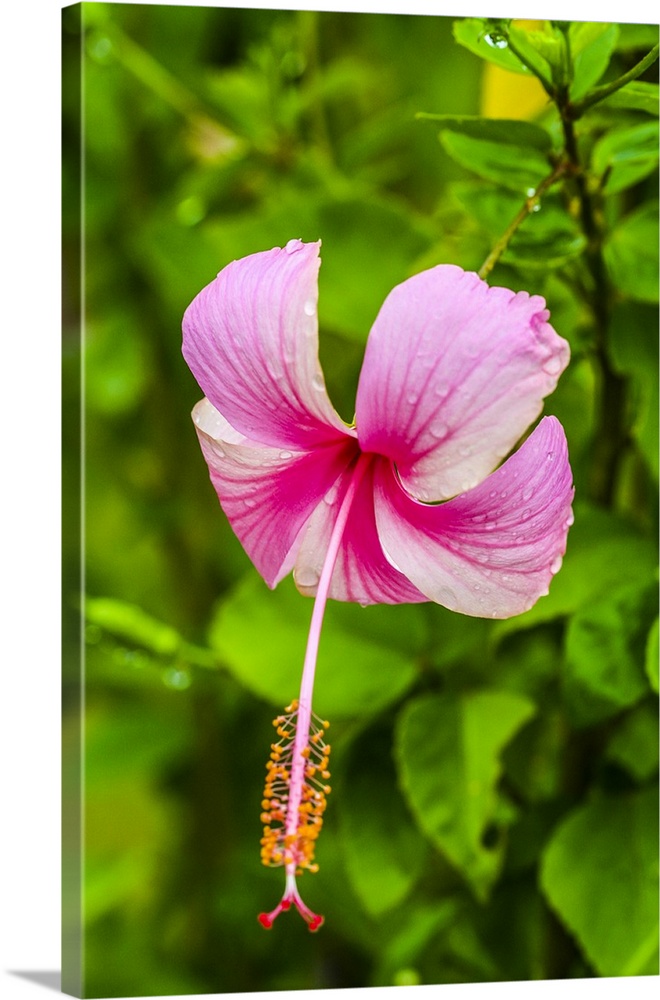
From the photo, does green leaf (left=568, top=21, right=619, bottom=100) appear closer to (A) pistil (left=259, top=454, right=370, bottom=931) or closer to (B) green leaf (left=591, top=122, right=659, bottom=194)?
(B) green leaf (left=591, top=122, right=659, bottom=194)

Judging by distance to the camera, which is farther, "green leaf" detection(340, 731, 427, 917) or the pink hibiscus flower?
"green leaf" detection(340, 731, 427, 917)

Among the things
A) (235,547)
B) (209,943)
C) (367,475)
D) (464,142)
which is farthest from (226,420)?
(209,943)

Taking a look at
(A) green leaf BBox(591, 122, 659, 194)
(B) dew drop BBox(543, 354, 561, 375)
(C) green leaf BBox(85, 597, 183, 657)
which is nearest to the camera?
(B) dew drop BBox(543, 354, 561, 375)

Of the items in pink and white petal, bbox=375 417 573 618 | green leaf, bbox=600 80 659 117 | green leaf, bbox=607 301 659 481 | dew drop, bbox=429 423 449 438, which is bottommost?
pink and white petal, bbox=375 417 573 618

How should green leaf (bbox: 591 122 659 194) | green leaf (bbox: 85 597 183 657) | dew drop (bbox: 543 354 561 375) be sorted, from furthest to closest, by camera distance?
1. green leaf (bbox: 85 597 183 657)
2. green leaf (bbox: 591 122 659 194)
3. dew drop (bbox: 543 354 561 375)

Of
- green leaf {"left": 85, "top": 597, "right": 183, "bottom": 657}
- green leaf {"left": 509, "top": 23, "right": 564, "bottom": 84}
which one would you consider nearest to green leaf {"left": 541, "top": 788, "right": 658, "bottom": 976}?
green leaf {"left": 85, "top": 597, "right": 183, "bottom": 657}
